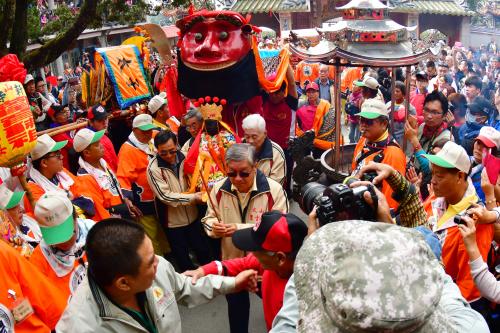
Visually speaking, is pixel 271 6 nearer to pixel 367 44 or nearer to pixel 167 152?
pixel 367 44

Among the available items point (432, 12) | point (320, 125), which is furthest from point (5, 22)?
point (432, 12)

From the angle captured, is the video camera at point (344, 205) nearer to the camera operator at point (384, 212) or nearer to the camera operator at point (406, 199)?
the camera operator at point (384, 212)

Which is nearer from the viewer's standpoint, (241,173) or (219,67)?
(241,173)

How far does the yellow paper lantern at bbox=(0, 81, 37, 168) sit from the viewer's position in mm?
2961

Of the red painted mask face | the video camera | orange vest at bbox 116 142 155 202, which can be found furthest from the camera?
the red painted mask face

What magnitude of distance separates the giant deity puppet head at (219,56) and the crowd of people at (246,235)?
0.24 metres

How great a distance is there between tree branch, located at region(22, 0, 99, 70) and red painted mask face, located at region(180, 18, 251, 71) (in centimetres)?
185

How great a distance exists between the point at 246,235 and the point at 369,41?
8.37 feet

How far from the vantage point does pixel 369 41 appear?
4121 mm

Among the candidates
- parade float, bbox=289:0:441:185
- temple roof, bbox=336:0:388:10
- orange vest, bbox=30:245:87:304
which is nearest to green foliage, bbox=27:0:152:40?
parade float, bbox=289:0:441:185

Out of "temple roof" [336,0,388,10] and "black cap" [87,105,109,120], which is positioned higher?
"temple roof" [336,0,388,10]

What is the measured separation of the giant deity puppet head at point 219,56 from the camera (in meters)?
4.62

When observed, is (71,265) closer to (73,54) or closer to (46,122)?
(46,122)

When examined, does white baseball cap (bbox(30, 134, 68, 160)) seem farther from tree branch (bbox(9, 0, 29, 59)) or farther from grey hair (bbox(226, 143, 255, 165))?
tree branch (bbox(9, 0, 29, 59))
